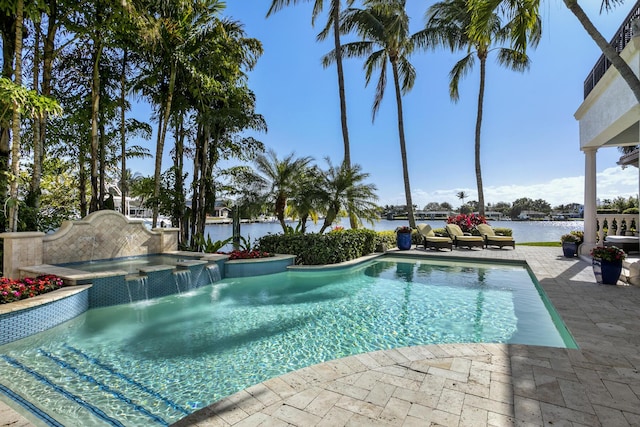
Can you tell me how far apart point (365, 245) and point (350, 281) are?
12.3 ft

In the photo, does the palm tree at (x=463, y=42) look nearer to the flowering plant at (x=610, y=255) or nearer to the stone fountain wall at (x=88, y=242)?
the flowering plant at (x=610, y=255)

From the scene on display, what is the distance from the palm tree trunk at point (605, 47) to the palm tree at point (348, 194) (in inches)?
298

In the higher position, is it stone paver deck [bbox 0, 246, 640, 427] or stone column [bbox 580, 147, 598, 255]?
stone column [bbox 580, 147, 598, 255]

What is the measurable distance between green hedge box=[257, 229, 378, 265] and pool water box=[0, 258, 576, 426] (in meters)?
1.88

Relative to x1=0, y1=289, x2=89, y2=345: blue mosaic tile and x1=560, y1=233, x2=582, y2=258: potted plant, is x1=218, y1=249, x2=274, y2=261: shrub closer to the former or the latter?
x1=0, y1=289, x2=89, y2=345: blue mosaic tile

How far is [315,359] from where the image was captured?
4105 millimetres

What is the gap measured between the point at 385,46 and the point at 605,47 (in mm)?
11865

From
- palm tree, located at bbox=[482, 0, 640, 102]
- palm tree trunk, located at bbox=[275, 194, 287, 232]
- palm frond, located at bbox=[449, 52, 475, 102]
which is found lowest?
palm tree trunk, located at bbox=[275, 194, 287, 232]

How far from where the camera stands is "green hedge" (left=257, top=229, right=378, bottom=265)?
10.4 meters

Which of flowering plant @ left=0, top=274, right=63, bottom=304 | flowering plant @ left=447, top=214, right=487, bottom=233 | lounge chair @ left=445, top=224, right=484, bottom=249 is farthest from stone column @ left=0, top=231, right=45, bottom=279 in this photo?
flowering plant @ left=447, top=214, right=487, bottom=233

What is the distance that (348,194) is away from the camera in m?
12.2

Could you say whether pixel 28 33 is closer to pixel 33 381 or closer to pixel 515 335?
pixel 33 381

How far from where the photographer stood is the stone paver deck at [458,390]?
2.37 m

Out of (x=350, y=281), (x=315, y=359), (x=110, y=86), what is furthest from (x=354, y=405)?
(x=110, y=86)
